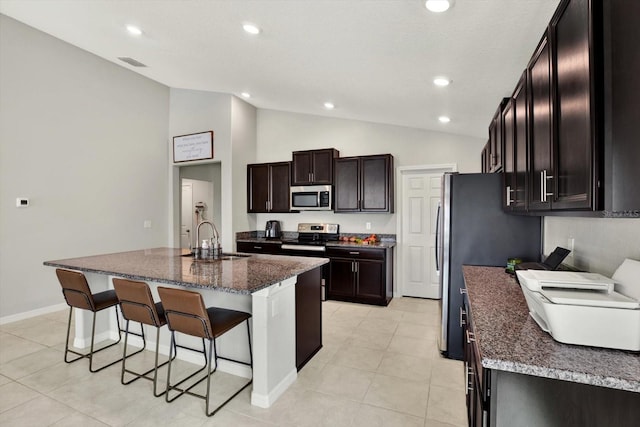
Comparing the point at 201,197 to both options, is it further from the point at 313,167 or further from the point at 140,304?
the point at 140,304

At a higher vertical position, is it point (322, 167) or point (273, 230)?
point (322, 167)

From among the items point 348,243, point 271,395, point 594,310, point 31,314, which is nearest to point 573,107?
point 594,310

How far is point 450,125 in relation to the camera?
13.7 feet

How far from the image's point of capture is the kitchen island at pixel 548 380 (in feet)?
3.10

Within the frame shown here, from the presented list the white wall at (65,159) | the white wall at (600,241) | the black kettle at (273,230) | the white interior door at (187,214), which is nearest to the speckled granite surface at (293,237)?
the black kettle at (273,230)

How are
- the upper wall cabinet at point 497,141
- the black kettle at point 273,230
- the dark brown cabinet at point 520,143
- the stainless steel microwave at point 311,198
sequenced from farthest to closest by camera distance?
the black kettle at point 273,230 → the stainless steel microwave at point 311,198 → the upper wall cabinet at point 497,141 → the dark brown cabinet at point 520,143

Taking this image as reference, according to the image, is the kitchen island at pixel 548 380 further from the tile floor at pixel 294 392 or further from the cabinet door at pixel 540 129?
the tile floor at pixel 294 392

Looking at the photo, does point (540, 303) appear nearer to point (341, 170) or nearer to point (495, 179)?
point (495, 179)

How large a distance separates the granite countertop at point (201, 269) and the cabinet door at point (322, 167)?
2183 millimetres

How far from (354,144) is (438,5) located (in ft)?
11.3

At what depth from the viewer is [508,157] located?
2270 millimetres

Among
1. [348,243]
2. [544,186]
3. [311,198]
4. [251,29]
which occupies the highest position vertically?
[251,29]

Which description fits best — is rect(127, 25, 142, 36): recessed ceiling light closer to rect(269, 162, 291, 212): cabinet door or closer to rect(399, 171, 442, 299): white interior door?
rect(269, 162, 291, 212): cabinet door

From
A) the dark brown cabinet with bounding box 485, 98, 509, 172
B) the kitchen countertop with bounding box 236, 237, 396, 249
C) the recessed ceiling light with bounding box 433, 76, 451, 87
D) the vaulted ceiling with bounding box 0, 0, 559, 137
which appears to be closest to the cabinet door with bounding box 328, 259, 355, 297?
the kitchen countertop with bounding box 236, 237, 396, 249
